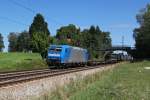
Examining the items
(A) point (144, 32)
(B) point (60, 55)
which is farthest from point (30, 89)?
(A) point (144, 32)

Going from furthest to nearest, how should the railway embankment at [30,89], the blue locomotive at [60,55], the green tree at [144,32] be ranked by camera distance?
the green tree at [144,32], the blue locomotive at [60,55], the railway embankment at [30,89]

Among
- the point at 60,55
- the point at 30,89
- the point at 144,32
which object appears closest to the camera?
the point at 30,89

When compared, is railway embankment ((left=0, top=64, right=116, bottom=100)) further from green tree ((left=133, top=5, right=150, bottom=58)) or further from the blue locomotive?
green tree ((left=133, top=5, right=150, bottom=58))

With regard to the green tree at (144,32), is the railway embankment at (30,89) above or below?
below

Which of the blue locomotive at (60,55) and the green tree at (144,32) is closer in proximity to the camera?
the blue locomotive at (60,55)

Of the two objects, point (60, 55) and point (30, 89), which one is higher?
point (60, 55)

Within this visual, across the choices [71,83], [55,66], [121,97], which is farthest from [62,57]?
[121,97]

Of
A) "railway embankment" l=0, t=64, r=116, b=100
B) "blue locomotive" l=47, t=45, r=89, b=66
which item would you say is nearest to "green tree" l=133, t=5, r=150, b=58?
"blue locomotive" l=47, t=45, r=89, b=66

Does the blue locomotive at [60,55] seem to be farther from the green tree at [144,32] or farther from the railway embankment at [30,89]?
the green tree at [144,32]

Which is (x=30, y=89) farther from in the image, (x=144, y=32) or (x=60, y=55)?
(x=144, y=32)

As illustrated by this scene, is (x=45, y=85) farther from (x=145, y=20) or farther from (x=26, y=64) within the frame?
(x=145, y=20)

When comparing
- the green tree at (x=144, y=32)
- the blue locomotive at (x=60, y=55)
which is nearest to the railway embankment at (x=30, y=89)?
the blue locomotive at (x=60, y=55)

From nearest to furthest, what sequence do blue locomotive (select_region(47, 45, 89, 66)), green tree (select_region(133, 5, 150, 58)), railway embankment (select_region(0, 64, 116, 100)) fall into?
railway embankment (select_region(0, 64, 116, 100)) → blue locomotive (select_region(47, 45, 89, 66)) → green tree (select_region(133, 5, 150, 58))

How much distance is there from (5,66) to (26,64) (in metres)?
8.78
